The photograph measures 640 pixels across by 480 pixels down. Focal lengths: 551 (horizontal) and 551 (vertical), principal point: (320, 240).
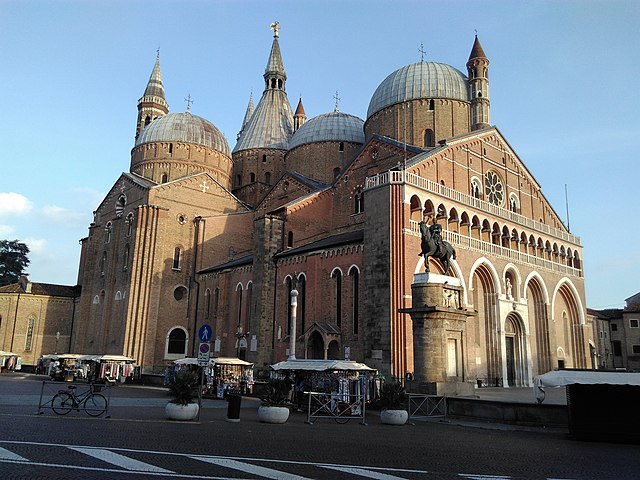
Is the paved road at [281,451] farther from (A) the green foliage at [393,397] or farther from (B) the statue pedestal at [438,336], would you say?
(B) the statue pedestal at [438,336]

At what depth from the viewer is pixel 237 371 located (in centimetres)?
3061

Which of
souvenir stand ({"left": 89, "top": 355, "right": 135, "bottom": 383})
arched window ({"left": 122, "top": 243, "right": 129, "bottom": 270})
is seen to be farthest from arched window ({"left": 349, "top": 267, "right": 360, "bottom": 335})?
arched window ({"left": 122, "top": 243, "right": 129, "bottom": 270})

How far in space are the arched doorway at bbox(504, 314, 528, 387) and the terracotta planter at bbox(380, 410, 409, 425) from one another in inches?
765

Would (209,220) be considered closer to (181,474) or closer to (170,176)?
(170,176)

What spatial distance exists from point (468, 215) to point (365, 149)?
8.09 meters

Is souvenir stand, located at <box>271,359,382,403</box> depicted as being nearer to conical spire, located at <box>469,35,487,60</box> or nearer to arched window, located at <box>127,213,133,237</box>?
arched window, located at <box>127,213,133,237</box>

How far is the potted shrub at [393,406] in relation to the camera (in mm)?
15203

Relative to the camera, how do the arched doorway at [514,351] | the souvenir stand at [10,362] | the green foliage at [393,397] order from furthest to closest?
the souvenir stand at [10,362] → the arched doorway at [514,351] → the green foliage at [393,397]

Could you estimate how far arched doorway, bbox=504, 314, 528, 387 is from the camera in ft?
108

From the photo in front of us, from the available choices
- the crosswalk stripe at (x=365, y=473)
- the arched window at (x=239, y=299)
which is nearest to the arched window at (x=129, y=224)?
the arched window at (x=239, y=299)

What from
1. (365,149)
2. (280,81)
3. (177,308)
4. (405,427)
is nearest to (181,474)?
(405,427)

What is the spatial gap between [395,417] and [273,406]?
3.38 meters

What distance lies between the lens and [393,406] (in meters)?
15.4

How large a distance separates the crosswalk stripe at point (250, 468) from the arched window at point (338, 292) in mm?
21563
